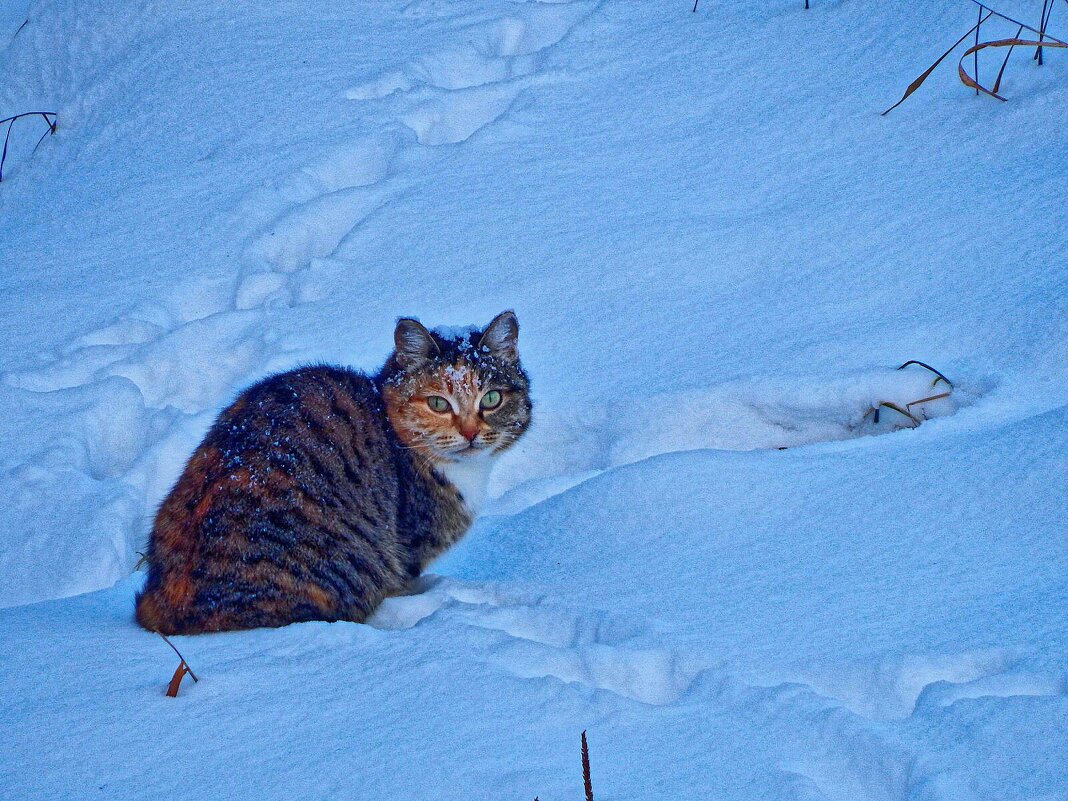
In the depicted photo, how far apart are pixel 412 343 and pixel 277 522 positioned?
2.52 ft

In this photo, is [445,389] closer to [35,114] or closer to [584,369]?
[584,369]

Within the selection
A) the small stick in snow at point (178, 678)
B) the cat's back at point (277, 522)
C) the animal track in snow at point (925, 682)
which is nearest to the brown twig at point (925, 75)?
the cat's back at point (277, 522)

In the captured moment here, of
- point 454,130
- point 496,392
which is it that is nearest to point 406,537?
point 496,392

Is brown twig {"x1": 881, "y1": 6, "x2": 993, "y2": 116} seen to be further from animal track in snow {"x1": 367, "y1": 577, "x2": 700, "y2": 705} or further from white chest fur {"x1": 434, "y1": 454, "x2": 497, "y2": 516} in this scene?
animal track in snow {"x1": 367, "y1": 577, "x2": 700, "y2": 705}

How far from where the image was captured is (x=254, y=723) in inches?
73.7

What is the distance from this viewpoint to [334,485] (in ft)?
8.87

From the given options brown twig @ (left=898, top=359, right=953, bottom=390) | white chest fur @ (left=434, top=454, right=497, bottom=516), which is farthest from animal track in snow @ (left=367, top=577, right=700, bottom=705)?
brown twig @ (left=898, top=359, right=953, bottom=390)

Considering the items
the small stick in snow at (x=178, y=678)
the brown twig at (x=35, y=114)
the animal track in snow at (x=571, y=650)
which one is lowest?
the animal track in snow at (x=571, y=650)

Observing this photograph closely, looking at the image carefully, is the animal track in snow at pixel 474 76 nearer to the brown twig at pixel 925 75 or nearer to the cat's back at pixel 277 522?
the brown twig at pixel 925 75

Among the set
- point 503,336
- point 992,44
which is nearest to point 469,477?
point 503,336

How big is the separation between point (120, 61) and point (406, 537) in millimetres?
3968

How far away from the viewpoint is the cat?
96.0 inches

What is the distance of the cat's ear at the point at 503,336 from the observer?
Result: 3.06 meters

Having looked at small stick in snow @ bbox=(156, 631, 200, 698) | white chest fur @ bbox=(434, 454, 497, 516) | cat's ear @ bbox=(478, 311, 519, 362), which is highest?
cat's ear @ bbox=(478, 311, 519, 362)
